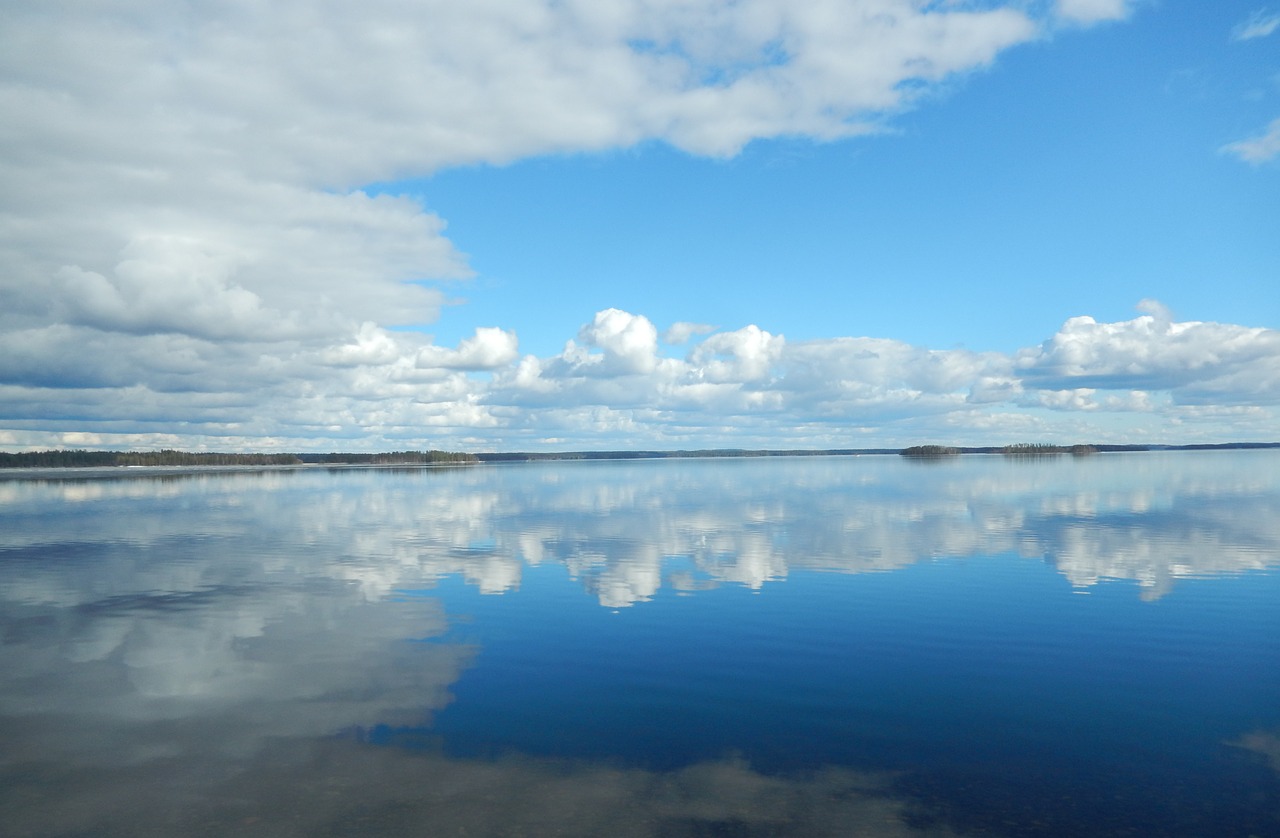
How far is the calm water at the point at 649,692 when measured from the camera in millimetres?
10508

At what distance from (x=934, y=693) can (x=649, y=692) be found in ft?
17.4

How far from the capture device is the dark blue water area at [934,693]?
11023 mm

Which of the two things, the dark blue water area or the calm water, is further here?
the dark blue water area

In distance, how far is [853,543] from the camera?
3556 cm

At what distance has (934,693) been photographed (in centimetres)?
1499

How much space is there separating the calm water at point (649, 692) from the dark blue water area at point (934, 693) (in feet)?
0.24

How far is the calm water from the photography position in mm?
10508

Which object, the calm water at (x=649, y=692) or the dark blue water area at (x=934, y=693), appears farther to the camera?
the dark blue water area at (x=934, y=693)

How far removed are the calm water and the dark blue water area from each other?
0.07 m

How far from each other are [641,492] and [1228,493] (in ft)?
164

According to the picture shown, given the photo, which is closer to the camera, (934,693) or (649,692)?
(934,693)

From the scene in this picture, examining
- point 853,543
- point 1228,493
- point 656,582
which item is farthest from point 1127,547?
point 1228,493

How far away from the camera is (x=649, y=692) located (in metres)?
15.2

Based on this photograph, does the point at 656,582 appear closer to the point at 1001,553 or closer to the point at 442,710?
the point at 442,710
